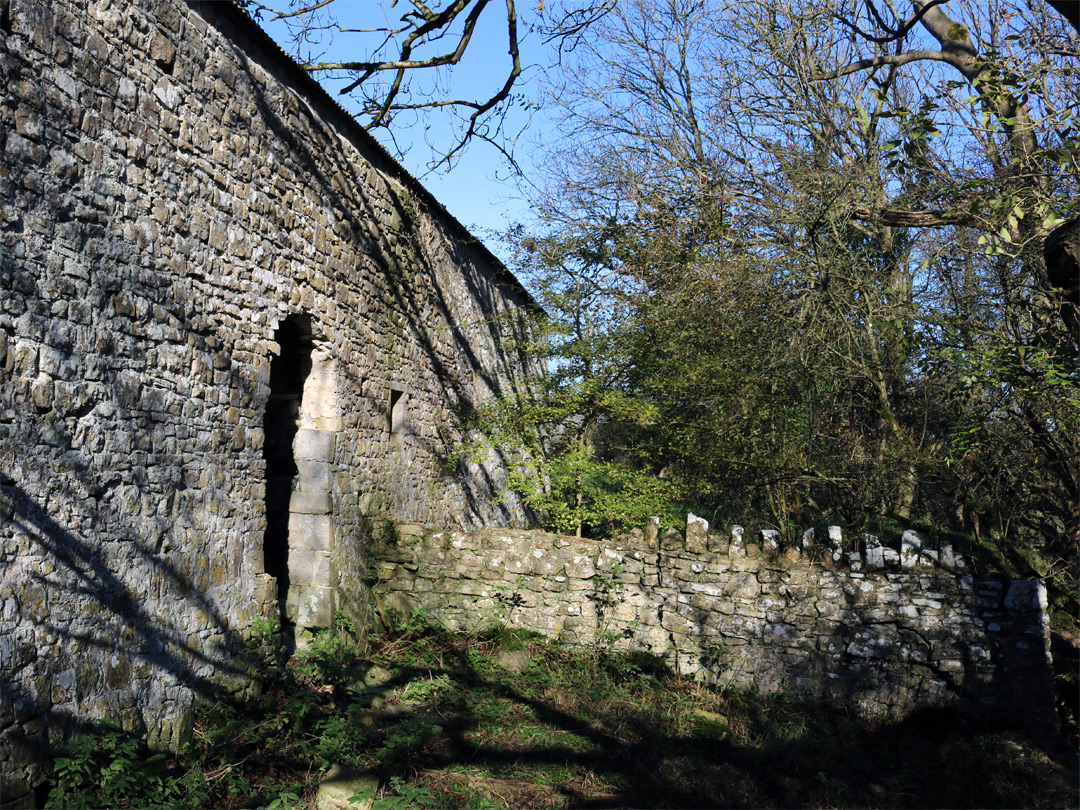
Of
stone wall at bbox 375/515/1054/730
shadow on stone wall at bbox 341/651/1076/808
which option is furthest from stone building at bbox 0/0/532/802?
shadow on stone wall at bbox 341/651/1076/808

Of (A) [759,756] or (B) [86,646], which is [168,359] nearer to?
(B) [86,646]

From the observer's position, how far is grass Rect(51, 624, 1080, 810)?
422cm

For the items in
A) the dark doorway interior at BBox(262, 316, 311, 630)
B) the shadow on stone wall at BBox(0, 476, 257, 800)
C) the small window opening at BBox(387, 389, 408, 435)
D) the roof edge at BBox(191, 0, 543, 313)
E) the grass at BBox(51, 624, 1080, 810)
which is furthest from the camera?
the small window opening at BBox(387, 389, 408, 435)

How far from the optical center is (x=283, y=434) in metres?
7.33

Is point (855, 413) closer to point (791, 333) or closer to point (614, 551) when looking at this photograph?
point (791, 333)

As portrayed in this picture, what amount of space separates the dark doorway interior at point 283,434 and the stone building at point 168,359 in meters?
0.03

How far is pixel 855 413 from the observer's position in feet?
31.9

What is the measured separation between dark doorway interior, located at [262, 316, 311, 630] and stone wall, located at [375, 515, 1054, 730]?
1.02 meters

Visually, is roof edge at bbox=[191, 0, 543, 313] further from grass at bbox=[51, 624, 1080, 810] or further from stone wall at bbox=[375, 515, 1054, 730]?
grass at bbox=[51, 624, 1080, 810]

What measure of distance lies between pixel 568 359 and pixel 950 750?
6383 millimetres

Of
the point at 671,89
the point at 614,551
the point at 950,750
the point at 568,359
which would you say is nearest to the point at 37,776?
the point at 614,551

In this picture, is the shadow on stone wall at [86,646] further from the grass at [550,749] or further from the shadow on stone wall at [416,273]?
the shadow on stone wall at [416,273]

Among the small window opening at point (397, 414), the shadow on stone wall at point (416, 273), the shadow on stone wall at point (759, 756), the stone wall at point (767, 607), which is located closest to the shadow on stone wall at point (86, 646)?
the shadow on stone wall at point (759, 756)

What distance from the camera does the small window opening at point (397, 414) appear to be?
28.2 feet
